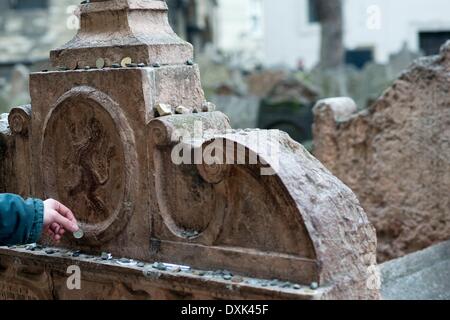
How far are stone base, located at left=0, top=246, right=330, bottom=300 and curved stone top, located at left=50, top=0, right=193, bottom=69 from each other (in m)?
0.92

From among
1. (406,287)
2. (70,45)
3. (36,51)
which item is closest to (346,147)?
(406,287)

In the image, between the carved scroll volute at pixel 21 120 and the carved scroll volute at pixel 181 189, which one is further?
the carved scroll volute at pixel 21 120

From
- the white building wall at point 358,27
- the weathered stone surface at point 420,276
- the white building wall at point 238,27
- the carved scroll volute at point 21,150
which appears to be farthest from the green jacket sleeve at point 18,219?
the white building wall at point 238,27

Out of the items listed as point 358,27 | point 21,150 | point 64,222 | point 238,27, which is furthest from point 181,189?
point 238,27

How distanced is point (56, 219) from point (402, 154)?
122 inches

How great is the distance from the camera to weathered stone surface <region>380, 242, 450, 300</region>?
4.70 metres

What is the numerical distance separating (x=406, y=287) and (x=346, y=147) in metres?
1.81

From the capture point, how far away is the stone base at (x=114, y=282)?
3355 mm

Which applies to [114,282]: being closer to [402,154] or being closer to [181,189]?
[181,189]

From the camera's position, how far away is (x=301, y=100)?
12.3m

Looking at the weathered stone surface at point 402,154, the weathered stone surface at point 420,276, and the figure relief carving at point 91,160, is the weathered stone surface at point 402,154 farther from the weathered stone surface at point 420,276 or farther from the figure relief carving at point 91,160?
the figure relief carving at point 91,160

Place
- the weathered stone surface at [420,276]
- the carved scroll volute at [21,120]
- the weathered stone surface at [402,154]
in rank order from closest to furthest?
1. the carved scroll volute at [21,120]
2. the weathered stone surface at [420,276]
3. the weathered stone surface at [402,154]

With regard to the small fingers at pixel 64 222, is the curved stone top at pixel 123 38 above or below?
above

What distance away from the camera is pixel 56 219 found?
362cm
